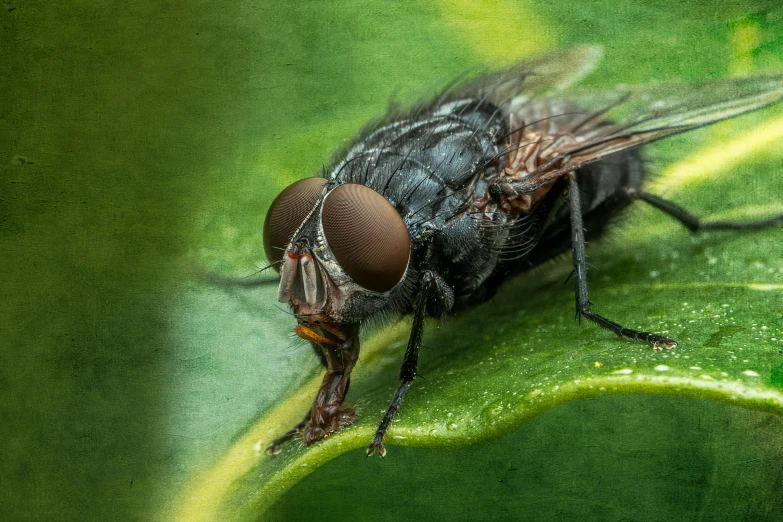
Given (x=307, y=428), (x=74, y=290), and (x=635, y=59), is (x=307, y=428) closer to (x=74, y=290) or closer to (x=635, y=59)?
(x=74, y=290)

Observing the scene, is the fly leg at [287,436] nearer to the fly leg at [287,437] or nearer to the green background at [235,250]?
the fly leg at [287,437]

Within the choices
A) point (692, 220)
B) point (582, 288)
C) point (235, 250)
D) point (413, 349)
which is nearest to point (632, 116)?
point (692, 220)

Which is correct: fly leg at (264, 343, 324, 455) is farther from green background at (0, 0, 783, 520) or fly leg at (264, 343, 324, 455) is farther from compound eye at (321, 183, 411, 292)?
compound eye at (321, 183, 411, 292)

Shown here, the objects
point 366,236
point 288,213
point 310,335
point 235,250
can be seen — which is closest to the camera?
point 366,236

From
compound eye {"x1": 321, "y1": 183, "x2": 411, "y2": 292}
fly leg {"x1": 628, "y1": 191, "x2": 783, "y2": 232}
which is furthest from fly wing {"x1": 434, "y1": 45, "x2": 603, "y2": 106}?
compound eye {"x1": 321, "y1": 183, "x2": 411, "y2": 292}

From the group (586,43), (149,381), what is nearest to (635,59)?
(586,43)

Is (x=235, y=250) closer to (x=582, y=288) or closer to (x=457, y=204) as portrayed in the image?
(x=457, y=204)
